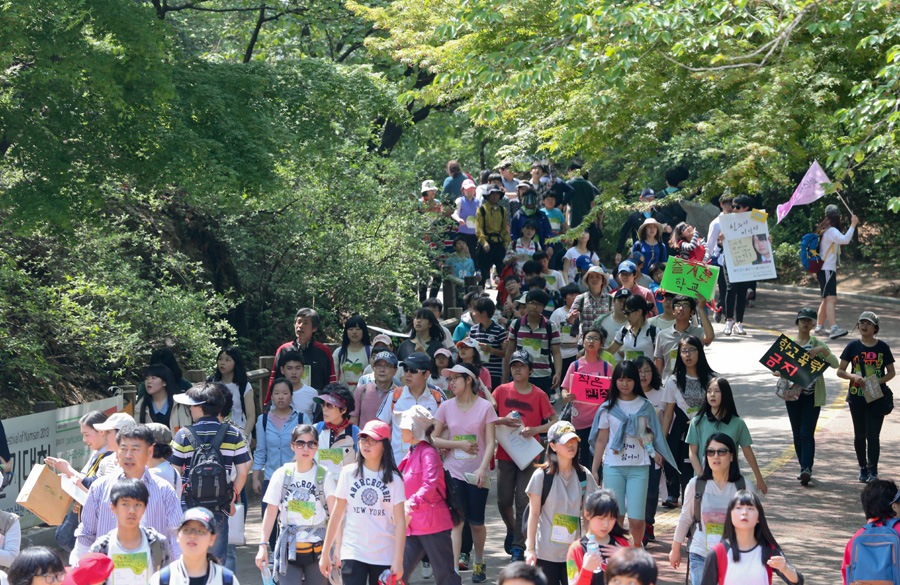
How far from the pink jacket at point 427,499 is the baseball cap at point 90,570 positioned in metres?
2.50

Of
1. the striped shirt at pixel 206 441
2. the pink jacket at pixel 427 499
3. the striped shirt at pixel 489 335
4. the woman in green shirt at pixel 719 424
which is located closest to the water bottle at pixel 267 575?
the striped shirt at pixel 206 441

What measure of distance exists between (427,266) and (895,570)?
10.8 m

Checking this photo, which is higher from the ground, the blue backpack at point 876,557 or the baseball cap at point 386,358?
the baseball cap at point 386,358

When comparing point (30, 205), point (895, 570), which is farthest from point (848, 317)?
point (30, 205)

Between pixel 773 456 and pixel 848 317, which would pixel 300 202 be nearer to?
pixel 773 456

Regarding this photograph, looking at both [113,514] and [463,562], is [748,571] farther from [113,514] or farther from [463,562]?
[113,514]

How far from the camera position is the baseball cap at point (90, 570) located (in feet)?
17.4

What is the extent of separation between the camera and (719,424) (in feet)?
28.1

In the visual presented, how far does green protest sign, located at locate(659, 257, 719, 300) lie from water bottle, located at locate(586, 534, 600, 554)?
5.97 meters

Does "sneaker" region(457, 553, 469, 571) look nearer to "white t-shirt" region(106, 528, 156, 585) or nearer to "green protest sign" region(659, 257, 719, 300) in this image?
"white t-shirt" region(106, 528, 156, 585)

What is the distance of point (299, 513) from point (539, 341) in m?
5.14

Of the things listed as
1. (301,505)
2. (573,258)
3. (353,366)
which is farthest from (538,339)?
(573,258)

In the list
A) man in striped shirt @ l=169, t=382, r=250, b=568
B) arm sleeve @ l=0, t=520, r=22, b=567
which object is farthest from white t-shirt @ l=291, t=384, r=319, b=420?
arm sleeve @ l=0, t=520, r=22, b=567

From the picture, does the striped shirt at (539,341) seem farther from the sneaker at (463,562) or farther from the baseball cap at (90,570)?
the baseball cap at (90,570)
